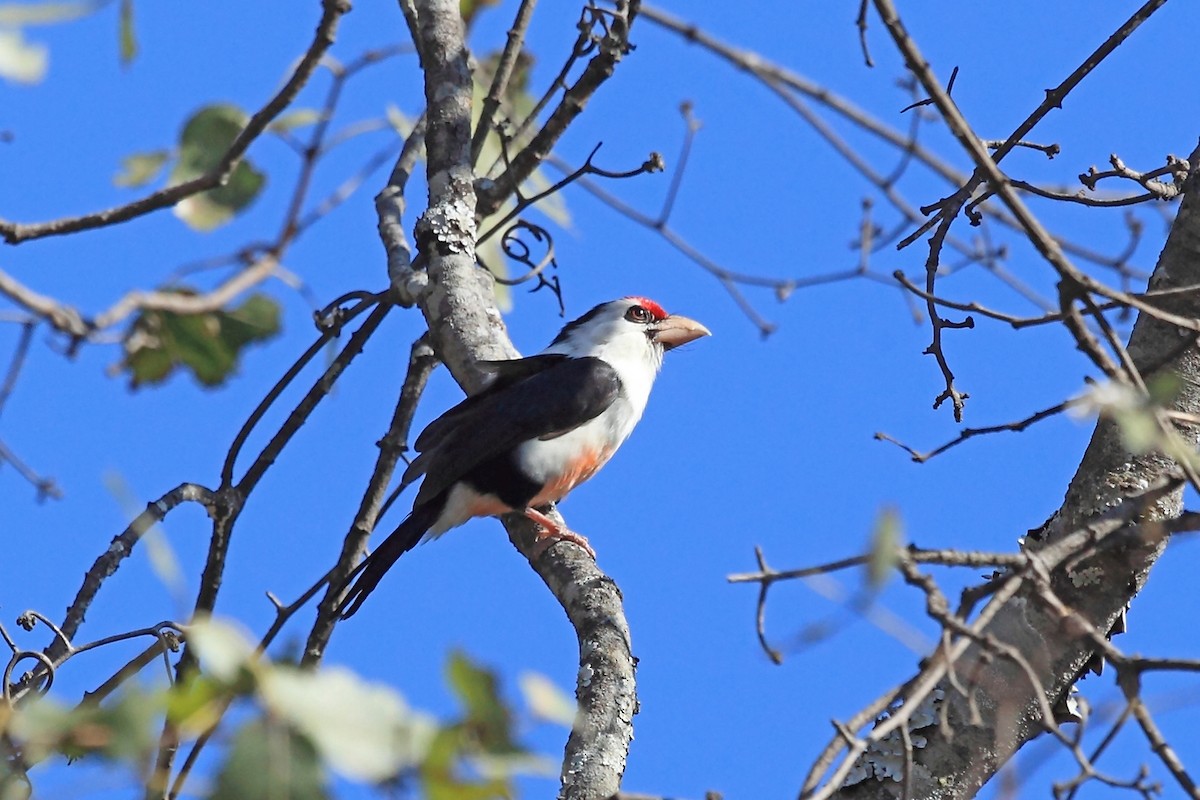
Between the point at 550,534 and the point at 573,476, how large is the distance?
63 cm

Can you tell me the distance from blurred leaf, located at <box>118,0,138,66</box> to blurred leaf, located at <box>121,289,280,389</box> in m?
0.34

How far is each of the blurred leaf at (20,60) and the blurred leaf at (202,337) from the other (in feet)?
1.41

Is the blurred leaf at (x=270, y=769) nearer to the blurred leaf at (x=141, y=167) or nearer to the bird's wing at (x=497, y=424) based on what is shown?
the blurred leaf at (x=141, y=167)

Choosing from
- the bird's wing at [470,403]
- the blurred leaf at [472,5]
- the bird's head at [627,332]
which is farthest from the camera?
the bird's head at [627,332]

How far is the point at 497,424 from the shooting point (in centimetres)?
482

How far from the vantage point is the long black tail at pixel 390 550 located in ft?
14.5

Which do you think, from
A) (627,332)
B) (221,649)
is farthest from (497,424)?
(221,649)

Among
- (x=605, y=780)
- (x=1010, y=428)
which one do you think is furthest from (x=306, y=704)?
(x=605, y=780)

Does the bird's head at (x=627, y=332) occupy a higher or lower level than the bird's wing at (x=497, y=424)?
higher

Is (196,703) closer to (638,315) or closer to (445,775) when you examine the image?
(445,775)

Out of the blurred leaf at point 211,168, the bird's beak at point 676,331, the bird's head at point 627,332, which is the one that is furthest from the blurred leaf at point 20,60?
the bird's beak at point 676,331

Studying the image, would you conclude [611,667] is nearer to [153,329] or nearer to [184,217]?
[184,217]

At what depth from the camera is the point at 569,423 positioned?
5074 mm

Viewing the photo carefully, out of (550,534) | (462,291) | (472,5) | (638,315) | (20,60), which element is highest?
(472,5)
